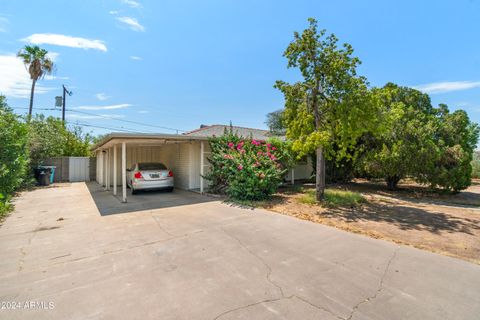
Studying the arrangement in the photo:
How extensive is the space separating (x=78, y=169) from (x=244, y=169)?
13.7m

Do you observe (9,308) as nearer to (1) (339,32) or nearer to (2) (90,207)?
(2) (90,207)

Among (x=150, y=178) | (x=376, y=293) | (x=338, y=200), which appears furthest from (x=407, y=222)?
(x=150, y=178)

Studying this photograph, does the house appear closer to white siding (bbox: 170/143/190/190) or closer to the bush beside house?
white siding (bbox: 170/143/190/190)

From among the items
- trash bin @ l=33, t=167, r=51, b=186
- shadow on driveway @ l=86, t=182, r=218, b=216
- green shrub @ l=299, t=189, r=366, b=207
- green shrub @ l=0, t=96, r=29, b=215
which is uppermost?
green shrub @ l=0, t=96, r=29, b=215

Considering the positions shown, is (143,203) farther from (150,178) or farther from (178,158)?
(178,158)

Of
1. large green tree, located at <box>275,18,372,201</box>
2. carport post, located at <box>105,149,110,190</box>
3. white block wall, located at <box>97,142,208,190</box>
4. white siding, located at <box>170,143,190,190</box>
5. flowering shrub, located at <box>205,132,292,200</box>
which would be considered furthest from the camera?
carport post, located at <box>105,149,110,190</box>

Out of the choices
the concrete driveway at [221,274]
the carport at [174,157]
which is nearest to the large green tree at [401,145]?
the concrete driveway at [221,274]

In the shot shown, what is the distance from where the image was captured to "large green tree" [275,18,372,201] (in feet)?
22.8

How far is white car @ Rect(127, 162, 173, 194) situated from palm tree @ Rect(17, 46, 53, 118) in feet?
48.7

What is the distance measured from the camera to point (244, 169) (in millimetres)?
7840

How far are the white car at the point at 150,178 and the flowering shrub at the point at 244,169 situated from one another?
1875mm

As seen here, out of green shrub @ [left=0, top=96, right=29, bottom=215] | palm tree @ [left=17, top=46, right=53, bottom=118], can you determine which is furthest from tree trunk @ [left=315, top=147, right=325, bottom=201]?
palm tree @ [left=17, top=46, right=53, bottom=118]

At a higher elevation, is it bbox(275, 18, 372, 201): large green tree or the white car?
bbox(275, 18, 372, 201): large green tree

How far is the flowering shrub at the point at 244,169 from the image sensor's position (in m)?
7.77
